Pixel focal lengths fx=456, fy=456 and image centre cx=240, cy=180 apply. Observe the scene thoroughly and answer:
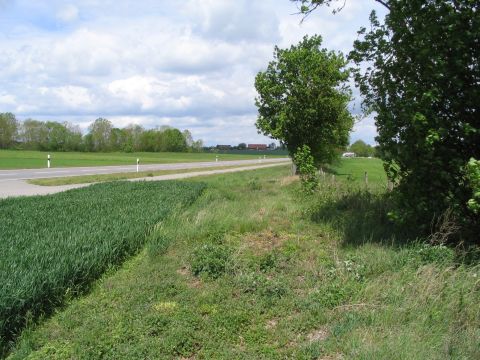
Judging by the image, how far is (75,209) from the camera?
480 inches

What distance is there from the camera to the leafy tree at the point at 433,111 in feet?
22.4

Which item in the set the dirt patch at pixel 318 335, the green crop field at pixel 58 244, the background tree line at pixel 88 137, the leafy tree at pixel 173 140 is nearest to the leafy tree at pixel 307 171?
the green crop field at pixel 58 244

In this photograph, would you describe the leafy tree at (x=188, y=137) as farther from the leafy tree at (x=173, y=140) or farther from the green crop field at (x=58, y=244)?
the green crop field at (x=58, y=244)

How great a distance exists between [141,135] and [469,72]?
123m

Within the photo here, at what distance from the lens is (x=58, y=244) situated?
7.62 metres

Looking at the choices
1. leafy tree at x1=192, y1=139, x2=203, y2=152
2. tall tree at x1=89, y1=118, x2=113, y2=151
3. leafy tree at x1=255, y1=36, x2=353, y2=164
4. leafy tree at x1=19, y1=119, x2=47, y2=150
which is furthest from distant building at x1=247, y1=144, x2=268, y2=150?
leafy tree at x1=255, y1=36, x2=353, y2=164

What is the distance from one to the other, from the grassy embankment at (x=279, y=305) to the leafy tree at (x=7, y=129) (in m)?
105

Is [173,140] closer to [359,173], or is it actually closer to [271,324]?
[359,173]

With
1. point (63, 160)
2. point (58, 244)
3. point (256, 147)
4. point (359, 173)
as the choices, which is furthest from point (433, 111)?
point (256, 147)

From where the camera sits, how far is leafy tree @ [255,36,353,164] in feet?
75.4

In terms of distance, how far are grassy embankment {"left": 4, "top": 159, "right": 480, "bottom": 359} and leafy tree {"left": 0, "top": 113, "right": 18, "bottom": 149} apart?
344 ft

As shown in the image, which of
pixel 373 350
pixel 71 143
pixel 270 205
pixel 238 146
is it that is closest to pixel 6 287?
pixel 373 350

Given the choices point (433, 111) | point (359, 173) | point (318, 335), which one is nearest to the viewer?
point (318, 335)

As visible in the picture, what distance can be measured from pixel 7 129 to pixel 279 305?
356ft
